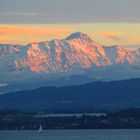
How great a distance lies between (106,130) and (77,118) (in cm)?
1607

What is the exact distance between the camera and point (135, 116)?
621ft

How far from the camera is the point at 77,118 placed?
189m
